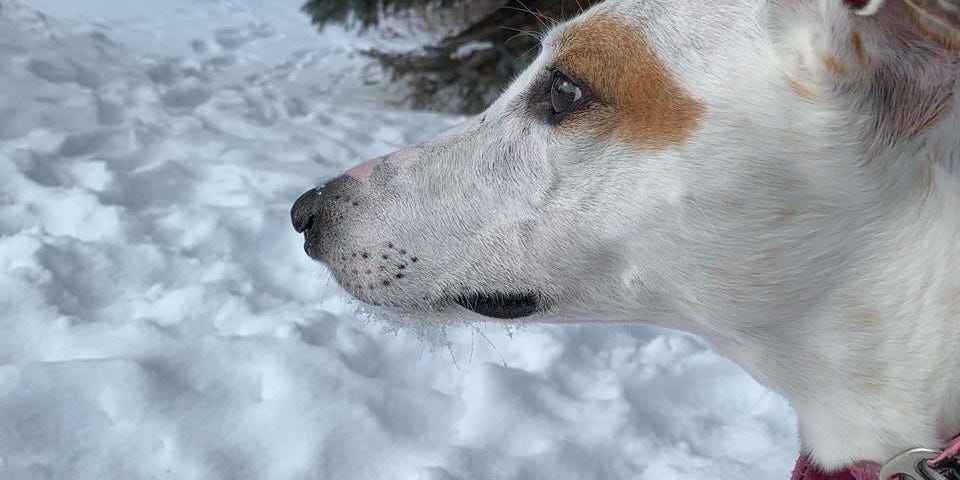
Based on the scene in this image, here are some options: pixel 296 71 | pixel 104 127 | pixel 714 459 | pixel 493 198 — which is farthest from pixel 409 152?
pixel 296 71

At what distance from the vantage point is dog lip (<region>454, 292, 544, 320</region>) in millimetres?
2027

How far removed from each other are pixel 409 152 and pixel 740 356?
89 cm

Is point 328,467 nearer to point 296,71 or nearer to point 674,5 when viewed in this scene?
point 674,5

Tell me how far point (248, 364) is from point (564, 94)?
149 centimetres

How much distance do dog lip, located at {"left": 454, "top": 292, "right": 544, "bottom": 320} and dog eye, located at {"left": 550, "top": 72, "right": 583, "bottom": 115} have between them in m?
0.41

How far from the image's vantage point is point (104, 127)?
5.03m

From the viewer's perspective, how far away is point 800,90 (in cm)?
169

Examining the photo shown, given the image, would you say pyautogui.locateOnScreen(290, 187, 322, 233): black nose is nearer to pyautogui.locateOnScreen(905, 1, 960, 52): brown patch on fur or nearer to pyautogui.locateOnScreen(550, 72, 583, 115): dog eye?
pyautogui.locateOnScreen(550, 72, 583, 115): dog eye

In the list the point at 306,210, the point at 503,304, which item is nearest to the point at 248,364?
the point at 306,210

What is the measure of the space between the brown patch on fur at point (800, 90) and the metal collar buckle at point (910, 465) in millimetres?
667

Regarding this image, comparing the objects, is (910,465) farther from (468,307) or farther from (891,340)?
(468,307)

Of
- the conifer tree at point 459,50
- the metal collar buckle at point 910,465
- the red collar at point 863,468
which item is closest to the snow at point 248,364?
the red collar at point 863,468

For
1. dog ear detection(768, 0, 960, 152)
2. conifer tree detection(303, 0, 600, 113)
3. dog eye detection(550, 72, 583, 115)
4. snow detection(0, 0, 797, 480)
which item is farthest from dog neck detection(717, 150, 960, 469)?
conifer tree detection(303, 0, 600, 113)

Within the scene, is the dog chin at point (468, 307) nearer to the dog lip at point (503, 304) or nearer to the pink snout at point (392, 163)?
the dog lip at point (503, 304)
